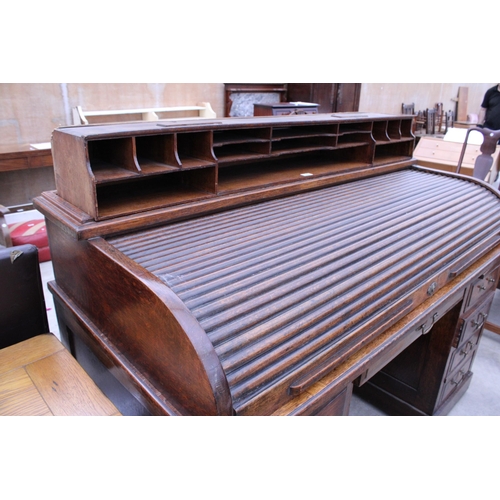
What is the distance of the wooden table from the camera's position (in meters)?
1.23

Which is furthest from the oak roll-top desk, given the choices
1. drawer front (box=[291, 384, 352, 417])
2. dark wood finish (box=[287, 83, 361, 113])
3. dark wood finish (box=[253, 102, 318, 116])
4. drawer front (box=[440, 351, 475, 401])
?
dark wood finish (box=[287, 83, 361, 113])

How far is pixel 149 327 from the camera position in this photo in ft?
3.32

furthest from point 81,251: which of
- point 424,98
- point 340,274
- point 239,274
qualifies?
point 424,98

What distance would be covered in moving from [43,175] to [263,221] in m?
3.49

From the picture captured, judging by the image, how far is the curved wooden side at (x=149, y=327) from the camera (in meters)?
0.88

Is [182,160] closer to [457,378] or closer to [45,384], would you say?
[45,384]

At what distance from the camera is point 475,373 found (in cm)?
264

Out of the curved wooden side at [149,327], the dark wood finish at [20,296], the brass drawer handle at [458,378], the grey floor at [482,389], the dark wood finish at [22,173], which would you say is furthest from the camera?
the dark wood finish at [22,173]

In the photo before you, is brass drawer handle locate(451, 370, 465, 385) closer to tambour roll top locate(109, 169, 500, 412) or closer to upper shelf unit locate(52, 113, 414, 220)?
tambour roll top locate(109, 169, 500, 412)

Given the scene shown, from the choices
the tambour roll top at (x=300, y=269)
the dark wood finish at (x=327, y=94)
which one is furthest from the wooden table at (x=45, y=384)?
the dark wood finish at (x=327, y=94)

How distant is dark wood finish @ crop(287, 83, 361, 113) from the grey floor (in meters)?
4.15

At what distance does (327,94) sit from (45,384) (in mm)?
5698

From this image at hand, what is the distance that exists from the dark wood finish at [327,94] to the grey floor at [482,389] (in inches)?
163

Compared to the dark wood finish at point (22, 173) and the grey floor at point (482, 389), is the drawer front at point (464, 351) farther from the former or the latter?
the dark wood finish at point (22, 173)
